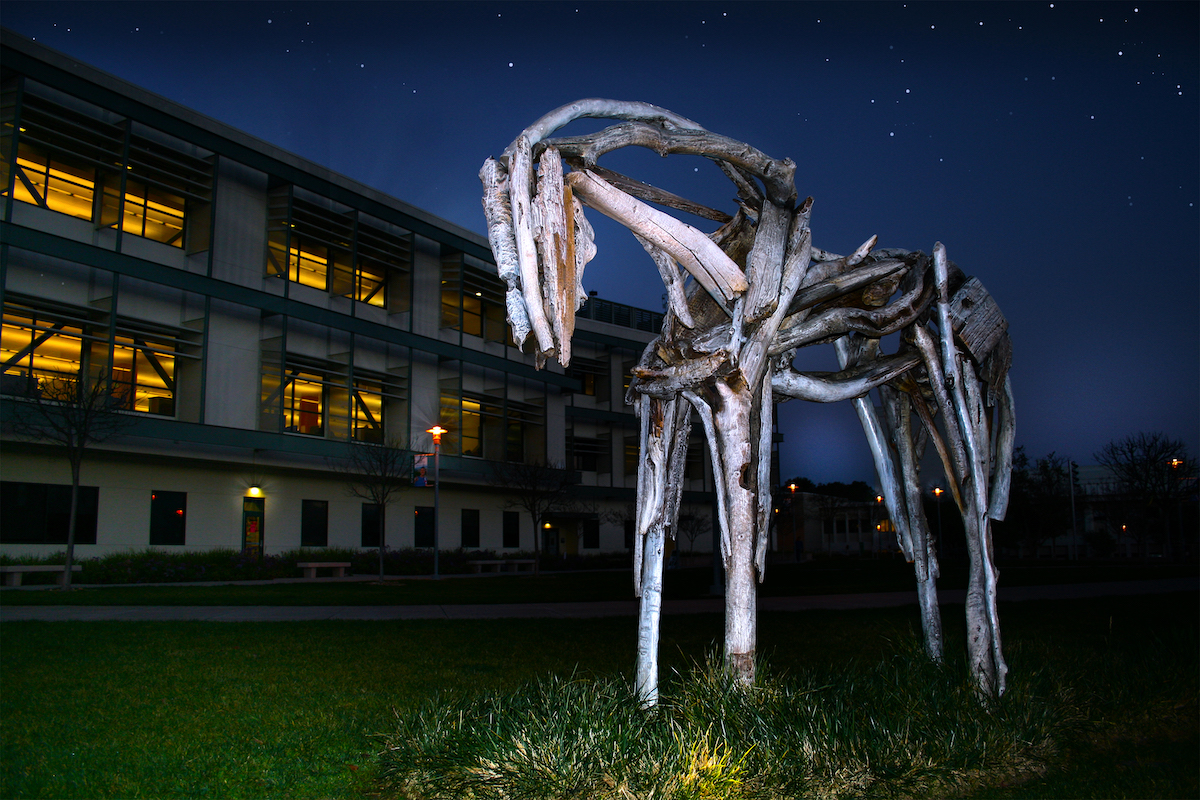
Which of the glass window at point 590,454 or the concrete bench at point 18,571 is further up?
the glass window at point 590,454

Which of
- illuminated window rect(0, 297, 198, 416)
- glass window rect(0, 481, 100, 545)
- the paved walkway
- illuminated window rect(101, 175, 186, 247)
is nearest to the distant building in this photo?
the paved walkway

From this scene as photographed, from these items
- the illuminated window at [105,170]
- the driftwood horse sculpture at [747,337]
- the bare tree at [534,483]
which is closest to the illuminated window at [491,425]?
the bare tree at [534,483]

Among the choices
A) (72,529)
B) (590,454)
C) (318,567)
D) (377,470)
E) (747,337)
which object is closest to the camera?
(747,337)

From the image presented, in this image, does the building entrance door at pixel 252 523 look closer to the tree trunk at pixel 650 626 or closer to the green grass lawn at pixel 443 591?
the green grass lawn at pixel 443 591

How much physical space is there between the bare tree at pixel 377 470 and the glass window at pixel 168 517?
200 inches

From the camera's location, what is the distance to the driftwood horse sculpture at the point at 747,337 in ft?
13.3

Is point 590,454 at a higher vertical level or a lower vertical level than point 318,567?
higher

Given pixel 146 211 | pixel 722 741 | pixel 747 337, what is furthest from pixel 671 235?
pixel 146 211

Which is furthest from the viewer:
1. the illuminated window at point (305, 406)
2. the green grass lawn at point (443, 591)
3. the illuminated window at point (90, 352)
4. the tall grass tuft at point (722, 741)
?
the illuminated window at point (305, 406)

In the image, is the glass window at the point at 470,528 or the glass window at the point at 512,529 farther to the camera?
the glass window at the point at 512,529

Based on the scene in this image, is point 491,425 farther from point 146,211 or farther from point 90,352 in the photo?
point 90,352

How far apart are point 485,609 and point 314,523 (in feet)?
56.5

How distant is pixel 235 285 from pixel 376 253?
22.7 ft

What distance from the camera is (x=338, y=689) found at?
24.5ft
